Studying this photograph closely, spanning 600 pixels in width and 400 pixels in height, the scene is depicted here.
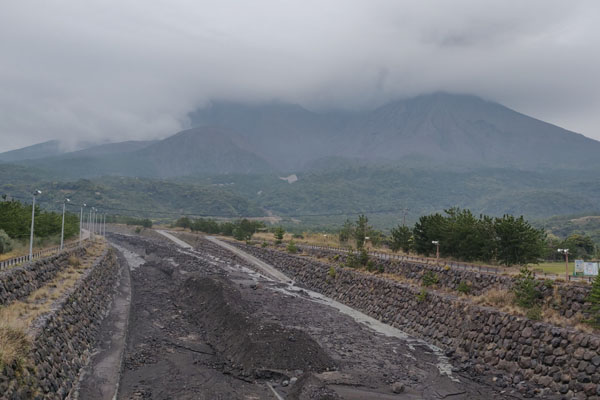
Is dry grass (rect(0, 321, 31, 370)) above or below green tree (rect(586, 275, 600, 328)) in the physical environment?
below

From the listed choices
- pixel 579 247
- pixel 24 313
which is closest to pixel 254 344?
pixel 24 313

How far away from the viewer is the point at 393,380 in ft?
94.9

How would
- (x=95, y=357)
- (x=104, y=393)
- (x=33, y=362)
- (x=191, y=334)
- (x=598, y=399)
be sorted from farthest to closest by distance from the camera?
(x=191, y=334), (x=95, y=357), (x=104, y=393), (x=598, y=399), (x=33, y=362)

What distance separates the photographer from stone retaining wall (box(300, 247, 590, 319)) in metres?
29.8

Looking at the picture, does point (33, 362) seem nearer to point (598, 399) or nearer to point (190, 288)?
point (598, 399)

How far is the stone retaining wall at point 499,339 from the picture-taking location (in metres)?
24.9

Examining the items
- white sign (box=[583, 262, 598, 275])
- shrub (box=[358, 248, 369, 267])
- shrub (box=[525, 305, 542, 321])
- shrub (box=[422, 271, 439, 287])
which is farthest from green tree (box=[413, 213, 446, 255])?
shrub (box=[525, 305, 542, 321])

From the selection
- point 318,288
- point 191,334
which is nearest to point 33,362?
point 191,334

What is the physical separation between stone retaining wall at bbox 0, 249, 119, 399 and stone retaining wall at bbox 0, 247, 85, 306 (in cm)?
262

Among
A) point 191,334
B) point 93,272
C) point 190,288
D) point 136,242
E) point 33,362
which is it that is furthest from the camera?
point 136,242

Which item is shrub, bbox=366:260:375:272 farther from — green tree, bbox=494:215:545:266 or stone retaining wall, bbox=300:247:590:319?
green tree, bbox=494:215:545:266

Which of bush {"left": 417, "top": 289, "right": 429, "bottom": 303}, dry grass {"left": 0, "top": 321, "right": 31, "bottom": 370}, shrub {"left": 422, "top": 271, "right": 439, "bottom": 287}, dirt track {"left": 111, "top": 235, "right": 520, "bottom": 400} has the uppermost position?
shrub {"left": 422, "top": 271, "right": 439, "bottom": 287}

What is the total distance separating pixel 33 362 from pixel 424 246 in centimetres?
5233

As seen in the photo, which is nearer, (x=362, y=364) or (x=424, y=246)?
(x=362, y=364)
